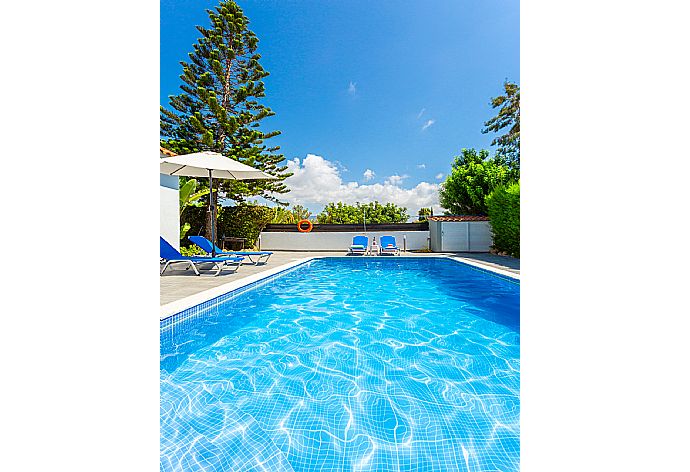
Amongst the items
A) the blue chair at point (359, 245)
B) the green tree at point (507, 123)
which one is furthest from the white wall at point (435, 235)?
the green tree at point (507, 123)

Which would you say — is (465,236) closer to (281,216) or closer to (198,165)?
(281,216)

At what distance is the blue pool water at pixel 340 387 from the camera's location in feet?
6.12

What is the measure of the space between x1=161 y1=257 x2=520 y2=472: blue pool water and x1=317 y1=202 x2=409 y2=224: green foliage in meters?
18.5

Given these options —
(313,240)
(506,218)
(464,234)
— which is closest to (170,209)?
(313,240)

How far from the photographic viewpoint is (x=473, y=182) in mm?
16297

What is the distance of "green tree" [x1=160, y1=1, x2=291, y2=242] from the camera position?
1357cm

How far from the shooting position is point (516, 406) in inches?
92.7

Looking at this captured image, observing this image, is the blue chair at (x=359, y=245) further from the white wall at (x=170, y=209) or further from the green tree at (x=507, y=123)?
the green tree at (x=507, y=123)

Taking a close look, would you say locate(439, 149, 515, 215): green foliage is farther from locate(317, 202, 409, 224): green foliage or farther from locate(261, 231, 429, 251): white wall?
locate(317, 202, 409, 224): green foliage

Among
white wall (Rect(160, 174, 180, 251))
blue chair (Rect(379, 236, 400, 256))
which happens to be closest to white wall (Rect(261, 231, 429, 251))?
blue chair (Rect(379, 236, 400, 256))

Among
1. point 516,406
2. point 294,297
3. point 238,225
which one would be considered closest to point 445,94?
point 238,225

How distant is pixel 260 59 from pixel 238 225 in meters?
7.41
